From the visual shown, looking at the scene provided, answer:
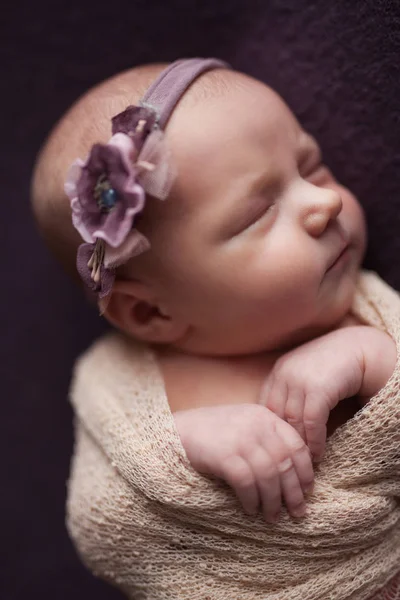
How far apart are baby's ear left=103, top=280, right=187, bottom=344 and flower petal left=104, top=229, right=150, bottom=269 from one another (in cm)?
10

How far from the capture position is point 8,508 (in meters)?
1.45

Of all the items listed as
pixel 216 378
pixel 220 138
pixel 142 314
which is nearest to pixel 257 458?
pixel 216 378

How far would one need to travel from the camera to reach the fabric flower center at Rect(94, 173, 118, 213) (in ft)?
2.70

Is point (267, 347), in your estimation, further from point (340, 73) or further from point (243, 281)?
point (340, 73)

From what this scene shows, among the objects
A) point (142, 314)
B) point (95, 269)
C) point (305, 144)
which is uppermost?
point (305, 144)

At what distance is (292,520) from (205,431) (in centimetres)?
15

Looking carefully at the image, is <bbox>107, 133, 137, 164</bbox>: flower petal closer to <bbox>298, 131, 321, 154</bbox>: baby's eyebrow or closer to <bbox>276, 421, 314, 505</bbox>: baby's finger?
Answer: <bbox>298, 131, 321, 154</bbox>: baby's eyebrow

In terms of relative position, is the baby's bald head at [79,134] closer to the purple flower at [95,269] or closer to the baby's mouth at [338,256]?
the purple flower at [95,269]

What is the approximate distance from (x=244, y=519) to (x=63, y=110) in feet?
2.67

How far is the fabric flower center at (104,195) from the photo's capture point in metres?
0.82

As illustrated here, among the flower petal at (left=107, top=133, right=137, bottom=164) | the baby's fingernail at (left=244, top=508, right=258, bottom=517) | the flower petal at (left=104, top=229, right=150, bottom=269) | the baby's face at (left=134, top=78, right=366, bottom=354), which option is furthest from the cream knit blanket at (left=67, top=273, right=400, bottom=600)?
the flower petal at (left=107, top=133, right=137, bottom=164)

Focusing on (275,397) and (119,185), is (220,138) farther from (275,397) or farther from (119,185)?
(275,397)

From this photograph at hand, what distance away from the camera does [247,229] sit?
35.2 inches

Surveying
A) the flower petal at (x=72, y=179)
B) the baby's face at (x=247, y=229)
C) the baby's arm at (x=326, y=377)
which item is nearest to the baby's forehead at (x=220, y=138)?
the baby's face at (x=247, y=229)
